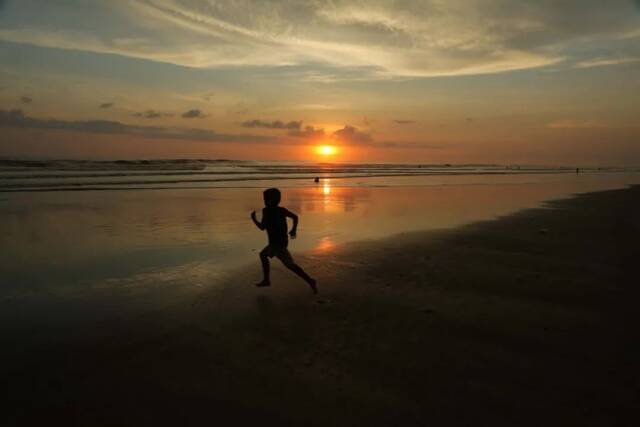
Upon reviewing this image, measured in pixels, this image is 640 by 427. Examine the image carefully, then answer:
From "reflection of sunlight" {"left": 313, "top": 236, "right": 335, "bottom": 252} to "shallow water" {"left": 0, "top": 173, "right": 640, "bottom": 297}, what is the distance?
0.09 feet

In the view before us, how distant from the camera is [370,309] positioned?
7.02 metres

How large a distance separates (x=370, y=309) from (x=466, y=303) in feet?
5.50

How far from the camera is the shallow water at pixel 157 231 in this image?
8.95m

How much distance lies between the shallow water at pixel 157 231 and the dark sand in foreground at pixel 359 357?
2.19 m

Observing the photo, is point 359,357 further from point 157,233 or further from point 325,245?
point 157,233

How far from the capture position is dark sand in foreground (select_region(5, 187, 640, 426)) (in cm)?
413

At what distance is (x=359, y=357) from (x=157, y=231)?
33.2 ft

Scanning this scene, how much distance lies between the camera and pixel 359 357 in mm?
5277

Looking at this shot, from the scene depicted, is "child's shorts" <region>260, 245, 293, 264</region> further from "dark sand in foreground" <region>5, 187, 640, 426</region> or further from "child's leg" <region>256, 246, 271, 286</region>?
"dark sand in foreground" <region>5, 187, 640, 426</region>

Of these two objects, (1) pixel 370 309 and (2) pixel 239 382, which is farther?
(1) pixel 370 309

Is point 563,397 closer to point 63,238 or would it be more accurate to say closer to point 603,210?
point 63,238

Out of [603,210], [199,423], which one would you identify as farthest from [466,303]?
[603,210]

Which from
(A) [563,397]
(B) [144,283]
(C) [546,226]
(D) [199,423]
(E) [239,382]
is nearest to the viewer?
(D) [199,423]

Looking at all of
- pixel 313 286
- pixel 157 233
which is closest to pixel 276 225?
pixel 313 286
